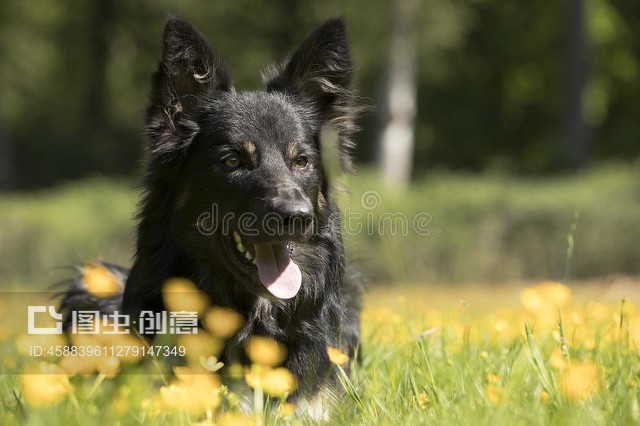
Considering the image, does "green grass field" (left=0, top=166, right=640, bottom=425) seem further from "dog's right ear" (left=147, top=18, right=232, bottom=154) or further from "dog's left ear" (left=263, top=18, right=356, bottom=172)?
"dog's right ear" (left=147, top=18, right=232, bottom=154)

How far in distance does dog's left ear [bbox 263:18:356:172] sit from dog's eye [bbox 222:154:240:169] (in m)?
0.61

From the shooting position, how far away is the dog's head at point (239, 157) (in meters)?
→ 3.77

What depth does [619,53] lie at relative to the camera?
1147 inches

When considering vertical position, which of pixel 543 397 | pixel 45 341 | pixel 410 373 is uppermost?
pixel 543 397

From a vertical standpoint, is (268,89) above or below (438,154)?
above

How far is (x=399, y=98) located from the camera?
19094 mm

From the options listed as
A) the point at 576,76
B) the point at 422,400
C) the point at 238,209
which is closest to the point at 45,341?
the point at 238,209

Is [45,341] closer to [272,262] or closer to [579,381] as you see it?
[272,262]

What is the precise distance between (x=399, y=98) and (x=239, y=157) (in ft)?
50.7

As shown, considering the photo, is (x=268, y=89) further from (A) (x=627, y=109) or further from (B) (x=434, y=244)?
(A) (x=627, y=109)

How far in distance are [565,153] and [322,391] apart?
15.5 m

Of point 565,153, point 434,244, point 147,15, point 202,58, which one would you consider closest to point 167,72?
point 202,58

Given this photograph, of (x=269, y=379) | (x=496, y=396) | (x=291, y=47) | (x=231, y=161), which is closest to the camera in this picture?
(x=269, y=379)

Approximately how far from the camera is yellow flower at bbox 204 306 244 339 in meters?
2.93
